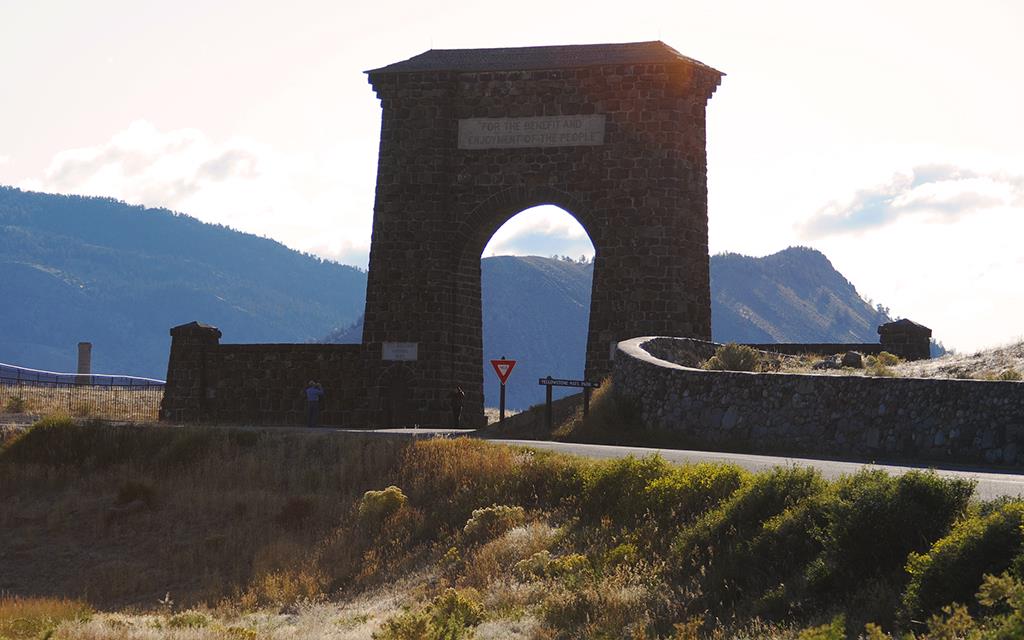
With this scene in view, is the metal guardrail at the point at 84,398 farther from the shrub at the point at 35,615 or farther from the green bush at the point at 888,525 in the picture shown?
the green bush at the point at 888,525

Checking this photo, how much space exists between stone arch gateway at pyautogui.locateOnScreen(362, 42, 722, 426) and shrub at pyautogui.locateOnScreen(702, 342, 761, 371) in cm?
641

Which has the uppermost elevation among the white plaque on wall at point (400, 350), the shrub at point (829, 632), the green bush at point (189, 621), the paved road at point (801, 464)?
the white plaque on wall at point (400, 350)

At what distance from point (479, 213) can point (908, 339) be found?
40.5 feet

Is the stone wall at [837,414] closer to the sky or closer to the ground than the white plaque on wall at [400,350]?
closer to the ground

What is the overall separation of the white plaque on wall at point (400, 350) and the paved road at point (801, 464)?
12922mm

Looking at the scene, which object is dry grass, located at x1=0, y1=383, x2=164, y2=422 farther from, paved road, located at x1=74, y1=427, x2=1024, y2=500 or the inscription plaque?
paved road, located at x1=74, y1=427, x2=1024, y2=500

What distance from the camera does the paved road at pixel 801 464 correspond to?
15.5m

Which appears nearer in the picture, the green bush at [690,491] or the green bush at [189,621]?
the green bush at [690,491]

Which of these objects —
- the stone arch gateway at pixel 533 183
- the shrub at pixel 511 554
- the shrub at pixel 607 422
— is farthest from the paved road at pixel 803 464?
the stone arch gateway at pixel 533 183

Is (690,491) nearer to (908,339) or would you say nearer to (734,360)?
Result: (734,360)

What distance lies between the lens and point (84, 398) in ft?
166

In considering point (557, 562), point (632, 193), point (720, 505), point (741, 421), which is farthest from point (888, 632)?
point (632, 193)

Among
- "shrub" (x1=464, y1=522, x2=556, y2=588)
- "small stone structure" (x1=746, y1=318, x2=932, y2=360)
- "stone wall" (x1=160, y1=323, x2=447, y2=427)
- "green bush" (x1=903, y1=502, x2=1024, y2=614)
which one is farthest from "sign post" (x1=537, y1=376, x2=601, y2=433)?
"green bush" (x1=903, y1=502, x2=1024, y2=614)

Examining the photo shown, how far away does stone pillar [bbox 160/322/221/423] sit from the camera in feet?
127
